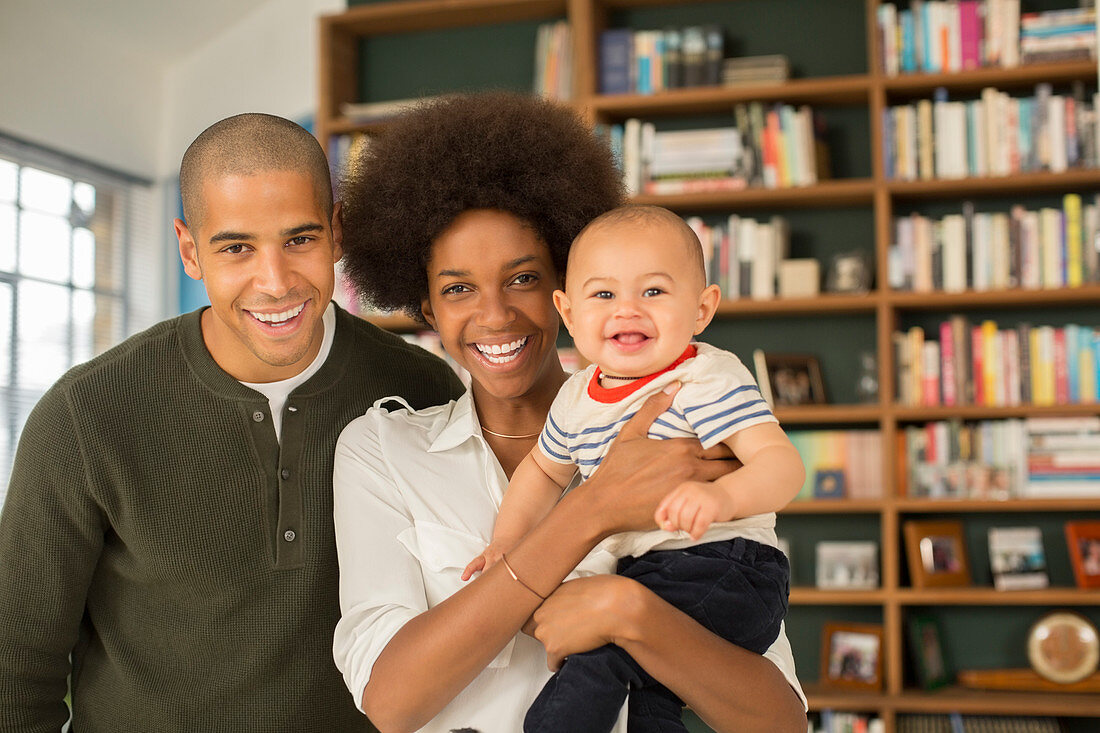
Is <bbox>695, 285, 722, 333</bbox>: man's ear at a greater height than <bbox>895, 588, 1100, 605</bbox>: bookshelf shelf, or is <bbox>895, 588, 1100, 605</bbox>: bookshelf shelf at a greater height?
<bbox>695, 285, 722, 333</bbox>: man's ear

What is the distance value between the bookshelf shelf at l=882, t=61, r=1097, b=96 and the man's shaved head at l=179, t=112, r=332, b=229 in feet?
10.1

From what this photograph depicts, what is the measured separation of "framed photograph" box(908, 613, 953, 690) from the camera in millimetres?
4129

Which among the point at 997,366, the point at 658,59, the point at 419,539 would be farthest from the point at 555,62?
the point at 419,539

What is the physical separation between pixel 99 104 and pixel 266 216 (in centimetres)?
484

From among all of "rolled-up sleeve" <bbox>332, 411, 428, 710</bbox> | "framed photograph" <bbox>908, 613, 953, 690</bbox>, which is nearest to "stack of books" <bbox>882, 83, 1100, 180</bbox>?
"framed photograph" <bbox>908, 613, 953, 690</bbox>

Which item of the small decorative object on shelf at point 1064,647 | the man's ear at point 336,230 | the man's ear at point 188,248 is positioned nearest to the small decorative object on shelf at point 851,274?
the small decorative object on shelf at point 1064,647

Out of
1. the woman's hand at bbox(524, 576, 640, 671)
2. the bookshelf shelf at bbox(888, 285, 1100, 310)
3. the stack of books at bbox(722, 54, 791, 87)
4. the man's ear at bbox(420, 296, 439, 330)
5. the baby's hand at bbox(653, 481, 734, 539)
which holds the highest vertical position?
the stack of books at bbox(722, 54, 791, 87)

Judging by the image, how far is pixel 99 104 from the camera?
5.93 m

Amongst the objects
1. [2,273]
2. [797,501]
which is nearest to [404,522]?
[797,501]

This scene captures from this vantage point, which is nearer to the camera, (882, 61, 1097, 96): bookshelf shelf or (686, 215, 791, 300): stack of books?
(882, 61, 1097, 96): bookshelf shelf

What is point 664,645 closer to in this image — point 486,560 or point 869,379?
point 486,560

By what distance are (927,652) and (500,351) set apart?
3127 mm

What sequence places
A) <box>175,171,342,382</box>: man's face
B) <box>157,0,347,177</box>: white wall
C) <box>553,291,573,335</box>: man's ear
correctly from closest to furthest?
<box>553,291,573,335</box>: man's ear
<box>175,171,342,382</box>: man's face
<box>157,0,347,177</box>: white wall

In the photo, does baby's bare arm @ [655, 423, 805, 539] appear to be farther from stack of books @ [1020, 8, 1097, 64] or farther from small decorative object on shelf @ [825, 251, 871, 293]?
stack of books @ [1020, 8, 1097, 64]
